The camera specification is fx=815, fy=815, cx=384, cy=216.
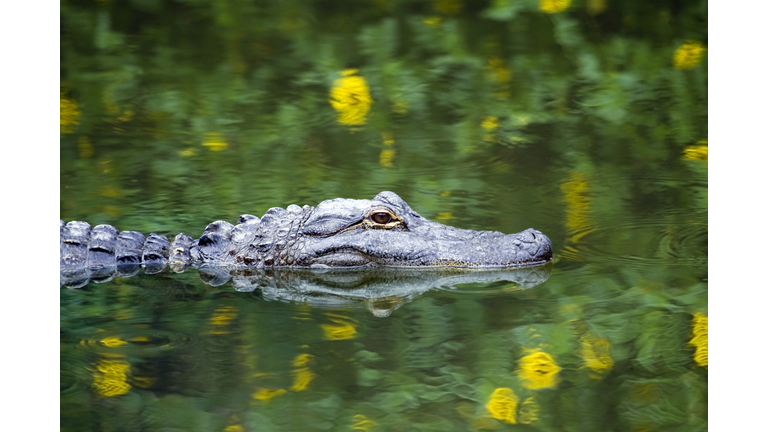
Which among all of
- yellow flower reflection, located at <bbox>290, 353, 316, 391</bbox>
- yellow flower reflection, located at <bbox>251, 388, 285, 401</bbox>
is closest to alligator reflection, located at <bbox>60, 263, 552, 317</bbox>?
yellow flower reflection, located at <bbox>290, 353, 316, 391</bbox>


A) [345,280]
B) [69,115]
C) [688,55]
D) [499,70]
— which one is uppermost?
[688,55]

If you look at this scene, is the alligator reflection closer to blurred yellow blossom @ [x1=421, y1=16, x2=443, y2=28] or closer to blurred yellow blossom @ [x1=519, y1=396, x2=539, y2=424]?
blurred yellow blossom @ [x1=519, y1=396, x2=539, y2=424]

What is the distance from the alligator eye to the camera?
517 cm

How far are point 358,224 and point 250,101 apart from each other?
3.21 metres

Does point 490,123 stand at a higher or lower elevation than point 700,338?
higher

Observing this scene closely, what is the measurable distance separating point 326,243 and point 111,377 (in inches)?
76.4

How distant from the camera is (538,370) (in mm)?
3484

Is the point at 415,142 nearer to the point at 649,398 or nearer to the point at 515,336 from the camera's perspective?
the point at 515,336

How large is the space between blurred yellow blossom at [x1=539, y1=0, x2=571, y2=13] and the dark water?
12 centimetres

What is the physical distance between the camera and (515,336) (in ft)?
12.5

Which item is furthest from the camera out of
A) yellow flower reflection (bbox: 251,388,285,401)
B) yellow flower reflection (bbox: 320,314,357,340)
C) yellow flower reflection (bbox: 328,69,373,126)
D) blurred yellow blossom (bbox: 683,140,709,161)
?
yellow flower reflection (bbox: 328,69,373,126)

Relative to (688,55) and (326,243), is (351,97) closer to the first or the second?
(326,243)

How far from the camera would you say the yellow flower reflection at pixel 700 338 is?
3.63m

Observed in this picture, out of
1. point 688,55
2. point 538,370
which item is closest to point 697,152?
point 688,55
